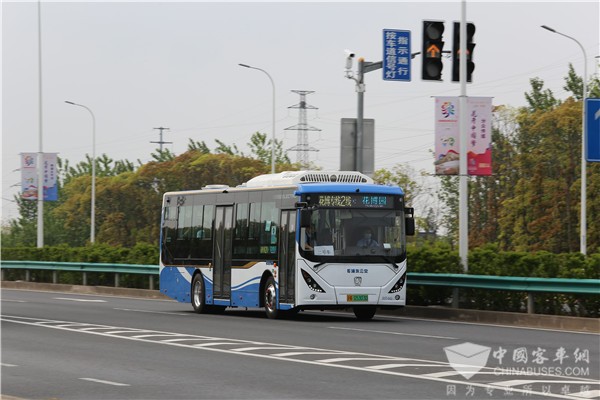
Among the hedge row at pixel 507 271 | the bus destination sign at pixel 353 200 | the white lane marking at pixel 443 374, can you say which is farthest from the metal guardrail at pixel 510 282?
the white lane marking at pixel 443 374

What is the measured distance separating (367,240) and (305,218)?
1538 millimetres

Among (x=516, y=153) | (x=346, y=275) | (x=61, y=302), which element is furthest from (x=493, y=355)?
(x=516, y=153)

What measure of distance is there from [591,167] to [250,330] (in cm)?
4452

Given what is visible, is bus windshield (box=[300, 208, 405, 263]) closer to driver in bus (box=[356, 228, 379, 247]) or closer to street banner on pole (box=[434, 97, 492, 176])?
driver in bus (box=[356, 228, 379, 247])

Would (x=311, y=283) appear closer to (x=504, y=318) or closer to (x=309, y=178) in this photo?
(x=309, y=178)

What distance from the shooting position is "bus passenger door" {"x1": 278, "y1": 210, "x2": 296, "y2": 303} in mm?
26047

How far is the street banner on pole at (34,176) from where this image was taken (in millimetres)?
56969

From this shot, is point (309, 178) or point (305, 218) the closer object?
point (305, 218)

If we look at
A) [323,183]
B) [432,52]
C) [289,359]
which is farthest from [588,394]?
[323,183]

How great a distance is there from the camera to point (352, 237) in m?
26.0

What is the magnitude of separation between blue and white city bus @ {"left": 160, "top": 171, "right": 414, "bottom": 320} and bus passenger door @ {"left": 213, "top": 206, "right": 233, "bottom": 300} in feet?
0.08

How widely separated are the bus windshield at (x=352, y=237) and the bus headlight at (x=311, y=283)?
1.13 feet

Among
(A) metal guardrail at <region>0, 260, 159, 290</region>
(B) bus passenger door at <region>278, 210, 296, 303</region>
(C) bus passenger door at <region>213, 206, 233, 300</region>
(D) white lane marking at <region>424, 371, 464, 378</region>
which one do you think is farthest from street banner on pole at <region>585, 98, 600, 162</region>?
(A) metal guardrail at <region>0, 260, 159, 290</region>

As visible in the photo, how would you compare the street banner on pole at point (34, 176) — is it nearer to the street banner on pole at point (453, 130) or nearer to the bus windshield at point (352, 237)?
the street banner on pole at point (453, 130)
